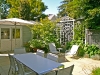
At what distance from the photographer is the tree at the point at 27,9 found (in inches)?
810

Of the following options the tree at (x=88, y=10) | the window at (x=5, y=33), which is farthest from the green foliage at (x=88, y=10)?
the window at (x=5, y=33)

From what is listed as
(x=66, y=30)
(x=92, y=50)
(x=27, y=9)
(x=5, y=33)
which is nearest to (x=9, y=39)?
(x=5, y=33)

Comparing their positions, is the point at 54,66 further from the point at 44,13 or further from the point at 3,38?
the point at 44,13

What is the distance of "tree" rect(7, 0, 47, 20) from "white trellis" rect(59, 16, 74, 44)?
9.08 metres

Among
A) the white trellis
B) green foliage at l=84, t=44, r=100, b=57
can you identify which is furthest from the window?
green foliage at l=84, t=44, r=100, b=57

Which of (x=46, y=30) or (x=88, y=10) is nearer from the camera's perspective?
(x=88, y=10)

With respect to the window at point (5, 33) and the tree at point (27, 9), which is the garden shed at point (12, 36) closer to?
the window at point (5, 33)

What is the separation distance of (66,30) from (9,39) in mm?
5094

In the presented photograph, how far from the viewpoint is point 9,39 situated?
480 inches

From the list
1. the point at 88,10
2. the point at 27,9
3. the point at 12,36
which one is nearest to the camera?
the point at 88,10

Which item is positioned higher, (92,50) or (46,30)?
(46,30)

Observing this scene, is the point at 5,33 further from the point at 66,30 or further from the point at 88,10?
the point at 88,10

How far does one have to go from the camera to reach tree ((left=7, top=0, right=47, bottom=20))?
2056 cm

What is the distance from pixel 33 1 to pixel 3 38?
10.9 meters
